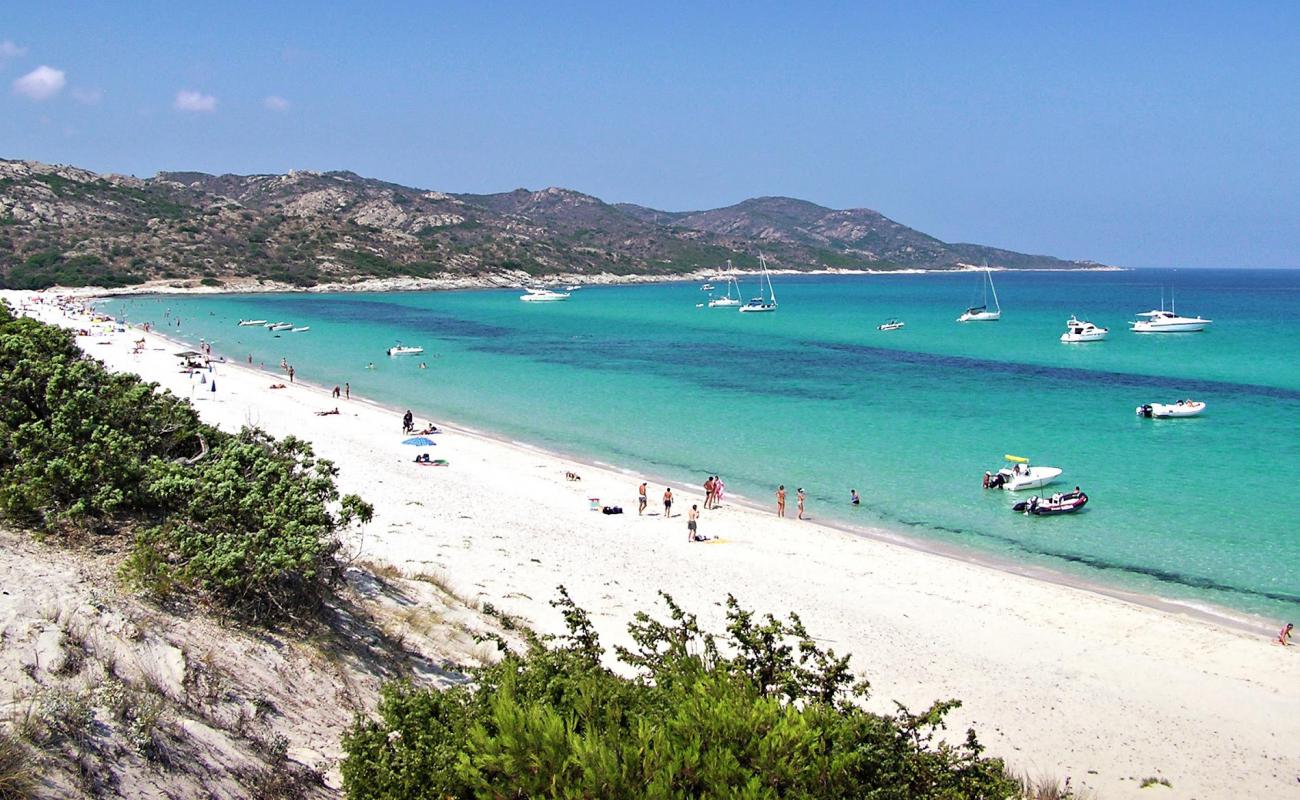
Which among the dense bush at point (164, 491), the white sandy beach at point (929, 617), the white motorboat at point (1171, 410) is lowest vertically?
the white sandy beach at point (929, 617)

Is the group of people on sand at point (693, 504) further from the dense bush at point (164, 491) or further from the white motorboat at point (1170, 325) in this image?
the white motorboat at point (1170, 325)

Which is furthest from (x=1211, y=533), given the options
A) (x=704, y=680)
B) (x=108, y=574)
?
(x=108, y=574)

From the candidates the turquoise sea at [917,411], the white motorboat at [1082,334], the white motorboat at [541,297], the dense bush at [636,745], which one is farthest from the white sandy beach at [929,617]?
the white motorboat at [541,297]

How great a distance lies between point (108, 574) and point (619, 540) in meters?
13.2

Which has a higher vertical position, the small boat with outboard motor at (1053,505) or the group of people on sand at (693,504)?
the group of people on sand at (693,504)

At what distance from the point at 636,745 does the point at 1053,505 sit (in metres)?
22.9

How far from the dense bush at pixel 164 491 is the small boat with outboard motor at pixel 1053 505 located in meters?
20.2

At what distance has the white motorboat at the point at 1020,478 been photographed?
90.2ft

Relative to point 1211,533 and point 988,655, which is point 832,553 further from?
point 1211,533

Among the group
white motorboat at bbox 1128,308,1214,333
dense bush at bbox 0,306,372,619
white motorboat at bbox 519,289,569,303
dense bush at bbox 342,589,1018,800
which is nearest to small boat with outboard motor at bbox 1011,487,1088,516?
dense bush at bbox 342,589,1018,800

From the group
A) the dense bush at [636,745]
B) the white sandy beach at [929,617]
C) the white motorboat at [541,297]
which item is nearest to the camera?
the dense bush at [636,745]

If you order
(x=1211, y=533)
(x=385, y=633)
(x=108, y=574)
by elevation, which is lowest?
(x=1211, y=533)

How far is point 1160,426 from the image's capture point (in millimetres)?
37719

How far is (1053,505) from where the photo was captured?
25438 mm
